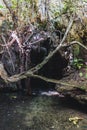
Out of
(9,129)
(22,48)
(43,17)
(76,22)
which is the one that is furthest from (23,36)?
Result: (9,129)

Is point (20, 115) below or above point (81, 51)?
below

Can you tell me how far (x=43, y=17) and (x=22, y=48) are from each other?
1.02m

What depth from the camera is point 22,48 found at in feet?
23.6

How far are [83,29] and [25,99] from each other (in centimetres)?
224

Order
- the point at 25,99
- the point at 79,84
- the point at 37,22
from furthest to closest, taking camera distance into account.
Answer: the point at 37,22
the point at 25,99
the point at 79,84

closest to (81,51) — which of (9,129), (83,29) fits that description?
(83,29)

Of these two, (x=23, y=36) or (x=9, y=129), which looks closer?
(x=9, y=129)

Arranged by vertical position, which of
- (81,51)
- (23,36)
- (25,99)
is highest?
(23,36)

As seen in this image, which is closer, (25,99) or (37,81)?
(25,99)

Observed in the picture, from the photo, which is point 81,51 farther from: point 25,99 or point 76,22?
point 25,99

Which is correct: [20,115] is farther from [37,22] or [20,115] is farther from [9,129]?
[37,22]

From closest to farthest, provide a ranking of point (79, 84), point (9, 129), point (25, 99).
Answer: point (9, 129) < point (79, 84) < point (25, 99)

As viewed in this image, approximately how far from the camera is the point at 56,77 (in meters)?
7.98

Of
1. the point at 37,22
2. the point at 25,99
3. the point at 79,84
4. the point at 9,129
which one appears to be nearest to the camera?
the point at 9,129
